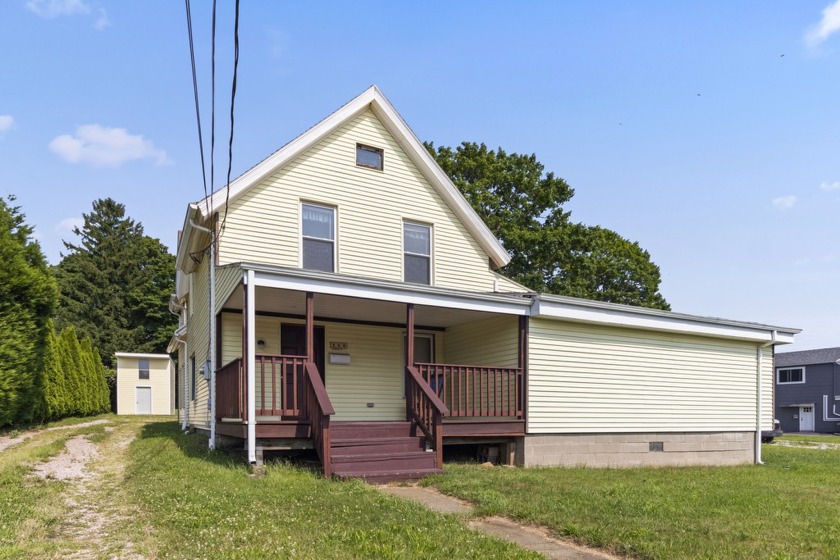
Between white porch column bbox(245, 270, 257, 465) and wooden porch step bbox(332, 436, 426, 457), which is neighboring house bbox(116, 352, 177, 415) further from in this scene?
wooden porch step bbox(332, 436, 426, 457)

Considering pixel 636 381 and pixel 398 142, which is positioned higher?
pixel 398 142

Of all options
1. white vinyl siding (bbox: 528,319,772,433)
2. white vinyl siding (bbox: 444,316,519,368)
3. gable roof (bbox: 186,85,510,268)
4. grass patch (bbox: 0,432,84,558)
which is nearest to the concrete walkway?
grass patch (bbox: 0,432,84,558)

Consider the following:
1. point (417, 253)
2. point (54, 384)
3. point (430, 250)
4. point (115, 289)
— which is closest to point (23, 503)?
point (417, 253)

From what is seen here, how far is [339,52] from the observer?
823 centimetres

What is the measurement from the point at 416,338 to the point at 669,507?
777cm

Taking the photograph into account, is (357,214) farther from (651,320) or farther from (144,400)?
(144,400)

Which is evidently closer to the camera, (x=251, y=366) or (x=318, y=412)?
(x=318, y=412)

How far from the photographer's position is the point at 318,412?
30.9 feet

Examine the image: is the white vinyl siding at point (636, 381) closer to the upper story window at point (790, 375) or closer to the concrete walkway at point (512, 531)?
the concrete walkway at point (512, 531)

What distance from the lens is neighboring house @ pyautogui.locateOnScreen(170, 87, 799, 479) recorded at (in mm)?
10656

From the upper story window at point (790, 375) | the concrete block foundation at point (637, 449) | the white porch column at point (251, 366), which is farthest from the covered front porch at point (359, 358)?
the upper story window at point (790, 375)

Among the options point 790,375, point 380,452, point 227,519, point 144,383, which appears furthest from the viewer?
point 790,375

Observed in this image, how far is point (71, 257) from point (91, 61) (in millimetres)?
45941

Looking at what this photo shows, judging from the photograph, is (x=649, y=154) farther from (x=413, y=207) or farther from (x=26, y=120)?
(x=26, y=120)
